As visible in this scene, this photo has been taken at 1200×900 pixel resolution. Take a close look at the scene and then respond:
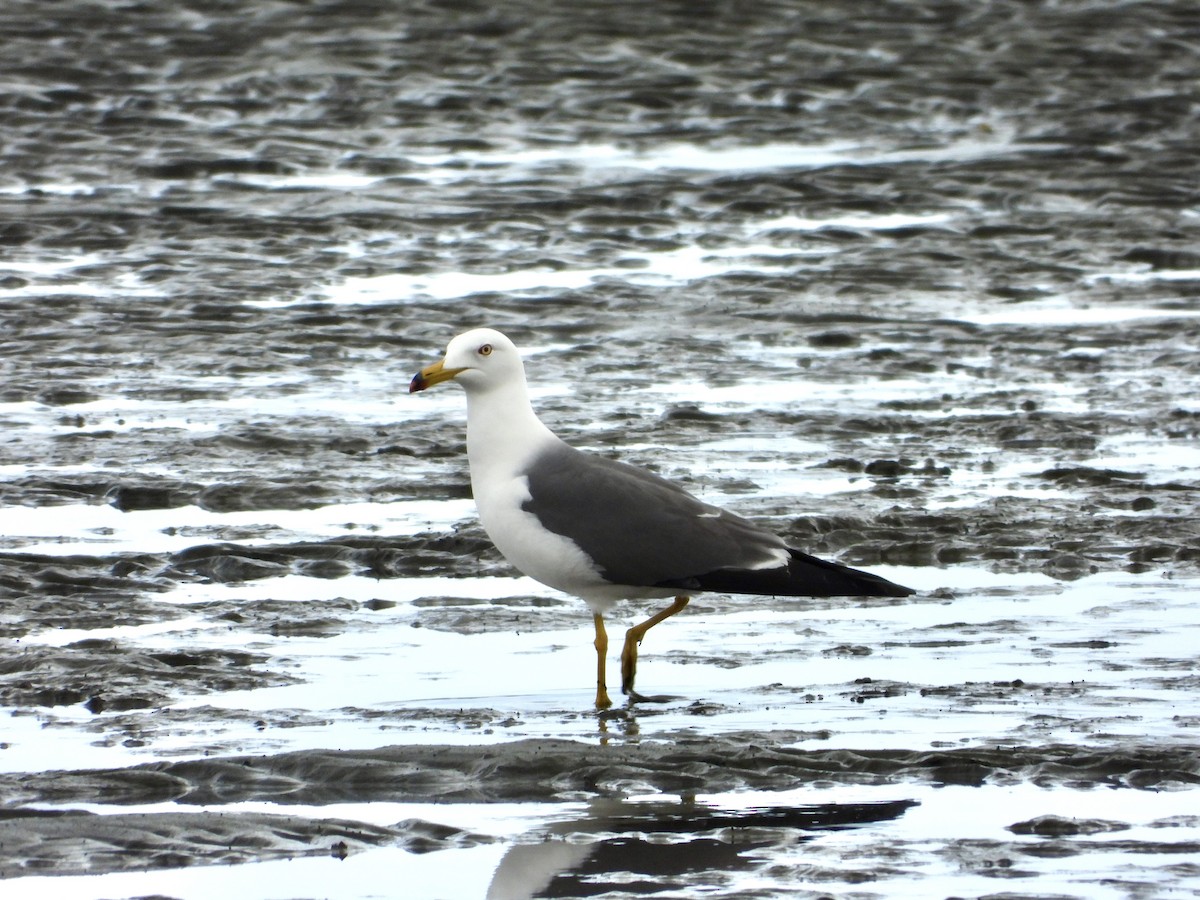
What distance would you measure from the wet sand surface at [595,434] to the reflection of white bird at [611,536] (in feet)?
0.93

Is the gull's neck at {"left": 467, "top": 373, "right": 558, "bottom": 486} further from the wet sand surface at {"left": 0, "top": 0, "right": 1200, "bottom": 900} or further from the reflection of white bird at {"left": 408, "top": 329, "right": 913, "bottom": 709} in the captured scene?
the wet sand surface at {"left": 0, "top": 0, "right": 1200, "bottom": 900}

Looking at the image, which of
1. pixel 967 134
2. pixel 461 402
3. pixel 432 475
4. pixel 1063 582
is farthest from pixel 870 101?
pixel 1063 582

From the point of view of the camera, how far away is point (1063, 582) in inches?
315

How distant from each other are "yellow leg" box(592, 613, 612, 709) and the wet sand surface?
5.4 inches

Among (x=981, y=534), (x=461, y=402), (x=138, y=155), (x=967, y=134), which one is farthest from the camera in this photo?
(x=967, y=134)

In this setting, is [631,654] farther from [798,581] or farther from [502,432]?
[502,432]

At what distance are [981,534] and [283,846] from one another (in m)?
4.17

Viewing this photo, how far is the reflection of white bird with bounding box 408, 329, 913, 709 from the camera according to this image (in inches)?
274

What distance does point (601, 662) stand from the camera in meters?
6.85

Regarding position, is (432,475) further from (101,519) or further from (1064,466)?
(1064,466)

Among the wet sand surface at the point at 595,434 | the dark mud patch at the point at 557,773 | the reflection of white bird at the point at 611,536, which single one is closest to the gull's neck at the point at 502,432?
the reflection of white bird at the point at 611,536

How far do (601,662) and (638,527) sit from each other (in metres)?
0.48

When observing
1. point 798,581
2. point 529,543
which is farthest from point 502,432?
point 798,581

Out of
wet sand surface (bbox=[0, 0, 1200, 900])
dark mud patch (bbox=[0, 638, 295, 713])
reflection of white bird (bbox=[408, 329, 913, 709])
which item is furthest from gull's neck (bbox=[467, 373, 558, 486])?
dark mud patch (bbox=[0, 638, 295, 713])
